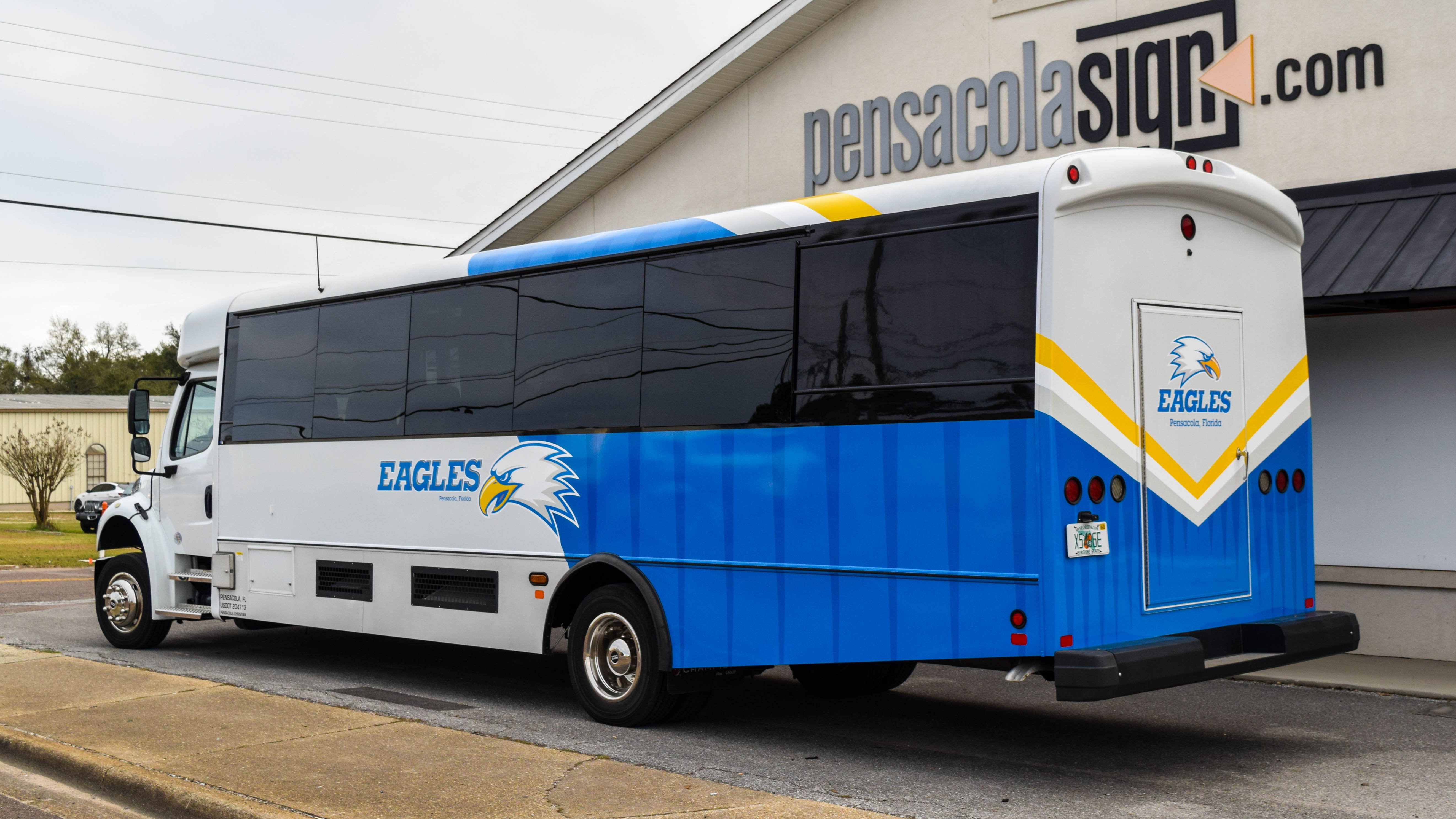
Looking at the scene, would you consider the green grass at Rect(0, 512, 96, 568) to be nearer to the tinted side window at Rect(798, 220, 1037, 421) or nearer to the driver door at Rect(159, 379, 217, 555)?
the driver door at Rect(159, 379, 217, 555)

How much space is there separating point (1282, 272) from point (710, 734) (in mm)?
4478

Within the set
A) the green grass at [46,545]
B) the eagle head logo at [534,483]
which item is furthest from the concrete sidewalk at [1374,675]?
the green grass at [46,545]

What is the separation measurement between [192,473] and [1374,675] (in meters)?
10.1

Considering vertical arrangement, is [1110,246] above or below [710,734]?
above

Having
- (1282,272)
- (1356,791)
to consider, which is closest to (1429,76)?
(1282,272)

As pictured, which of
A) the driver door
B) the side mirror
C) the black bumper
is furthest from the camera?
the side mirror

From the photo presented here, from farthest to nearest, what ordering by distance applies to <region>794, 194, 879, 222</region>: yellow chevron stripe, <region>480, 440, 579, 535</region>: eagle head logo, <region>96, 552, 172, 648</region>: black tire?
1. <region>96, 552, 172, 648</region>: black tire
2. <region>480, 440, 579, 535</region>: eagle head logo
3. <region>794, 194, 879, 222</region>: yellow chevron stripe

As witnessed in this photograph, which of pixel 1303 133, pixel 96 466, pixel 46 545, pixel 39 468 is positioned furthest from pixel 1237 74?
pixel 96 466

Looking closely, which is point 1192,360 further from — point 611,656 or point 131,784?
point 131,784

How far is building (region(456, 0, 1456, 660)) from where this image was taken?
10.9 meters

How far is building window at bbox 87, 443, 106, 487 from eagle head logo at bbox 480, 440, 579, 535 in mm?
45152

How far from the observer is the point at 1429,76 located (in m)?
11.1

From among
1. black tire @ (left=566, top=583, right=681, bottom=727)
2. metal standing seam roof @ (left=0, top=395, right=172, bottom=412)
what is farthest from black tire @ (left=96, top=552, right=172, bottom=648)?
metal standing seam roof @ (left=0, top=395, right=172, bottom=412)

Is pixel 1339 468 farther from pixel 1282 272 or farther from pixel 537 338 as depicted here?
pixel 537 338
